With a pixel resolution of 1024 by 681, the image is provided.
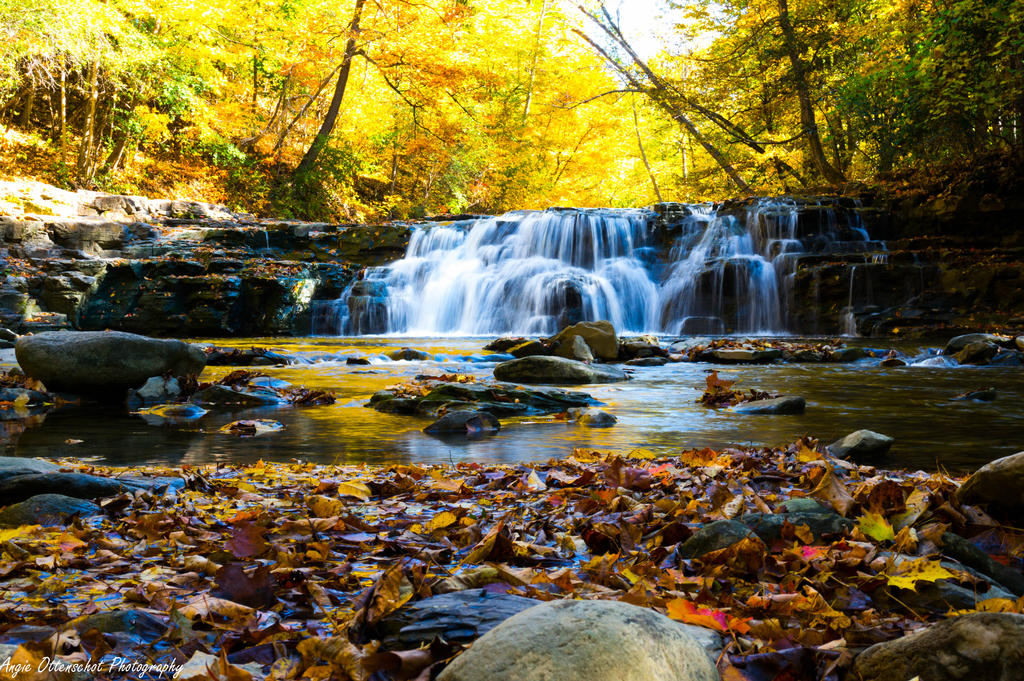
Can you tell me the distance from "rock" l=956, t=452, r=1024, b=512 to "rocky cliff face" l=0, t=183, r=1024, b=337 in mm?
13063

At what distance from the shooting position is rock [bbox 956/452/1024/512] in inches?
93.2

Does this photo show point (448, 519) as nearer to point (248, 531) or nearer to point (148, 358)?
point (248, 531)

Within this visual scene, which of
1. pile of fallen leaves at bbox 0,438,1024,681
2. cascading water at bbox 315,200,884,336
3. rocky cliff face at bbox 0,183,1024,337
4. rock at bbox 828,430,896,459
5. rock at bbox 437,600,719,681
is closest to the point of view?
rock at bbox 437,600,719,681

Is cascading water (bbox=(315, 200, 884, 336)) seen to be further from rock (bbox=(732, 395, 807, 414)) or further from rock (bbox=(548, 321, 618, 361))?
rock (bbox=(732, 395, 807, 414))

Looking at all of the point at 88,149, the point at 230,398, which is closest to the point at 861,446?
the point at 230,398

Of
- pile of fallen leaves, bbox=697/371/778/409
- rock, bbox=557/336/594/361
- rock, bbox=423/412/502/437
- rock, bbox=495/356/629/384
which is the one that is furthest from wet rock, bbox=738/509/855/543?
rock, bbox=557/336/594/361

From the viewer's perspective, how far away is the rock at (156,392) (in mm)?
6859

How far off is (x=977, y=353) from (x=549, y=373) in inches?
262

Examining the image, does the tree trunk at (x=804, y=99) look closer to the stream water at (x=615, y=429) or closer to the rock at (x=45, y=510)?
the stream water at (x=615, y=429)

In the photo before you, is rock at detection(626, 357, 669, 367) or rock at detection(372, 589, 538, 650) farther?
rock at detection(626, 357, 669, 367)

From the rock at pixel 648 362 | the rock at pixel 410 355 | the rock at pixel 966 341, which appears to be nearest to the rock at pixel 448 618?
the rock at pixel 648 362

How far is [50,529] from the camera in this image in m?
2.48

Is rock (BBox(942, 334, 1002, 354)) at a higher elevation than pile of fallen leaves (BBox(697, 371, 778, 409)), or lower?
higher

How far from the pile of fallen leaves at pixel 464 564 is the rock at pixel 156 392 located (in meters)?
4.17
